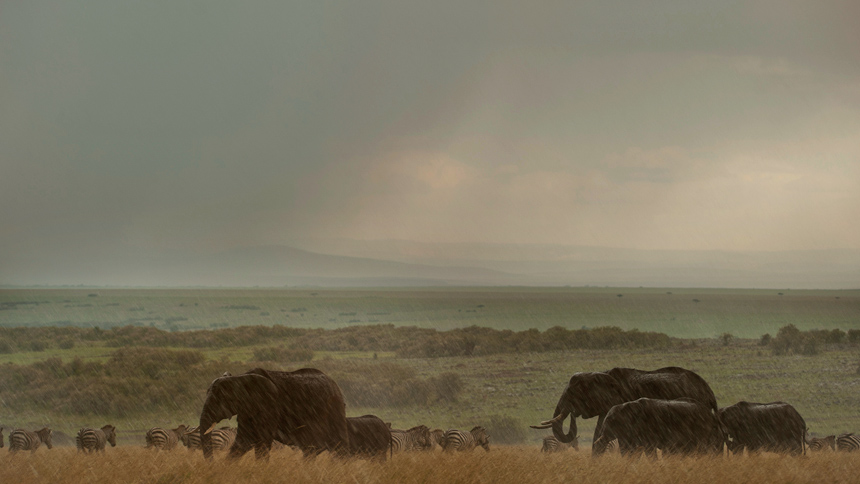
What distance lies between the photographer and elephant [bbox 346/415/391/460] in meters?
15.9

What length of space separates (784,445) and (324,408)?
1107cm

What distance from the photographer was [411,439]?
909 inches

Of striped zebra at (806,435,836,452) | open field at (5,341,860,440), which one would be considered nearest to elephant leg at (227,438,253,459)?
striped zebra at (806,435,836,452)

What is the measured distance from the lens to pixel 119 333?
9481cm

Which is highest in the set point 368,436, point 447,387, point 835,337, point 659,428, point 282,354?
point 659,428

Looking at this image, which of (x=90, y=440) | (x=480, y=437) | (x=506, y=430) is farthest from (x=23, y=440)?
(x=506, y=430)

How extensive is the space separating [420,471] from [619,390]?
640 cm

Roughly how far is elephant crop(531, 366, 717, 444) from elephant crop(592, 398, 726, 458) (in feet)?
5.21

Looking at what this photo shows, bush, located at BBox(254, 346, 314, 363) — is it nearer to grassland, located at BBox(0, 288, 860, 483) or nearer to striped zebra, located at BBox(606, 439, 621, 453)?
grassland, located at BBox(0, 288, 860, 483)

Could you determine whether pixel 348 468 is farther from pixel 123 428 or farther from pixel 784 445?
pixel 123 428

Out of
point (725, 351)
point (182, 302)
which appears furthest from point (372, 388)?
point (182, 302)

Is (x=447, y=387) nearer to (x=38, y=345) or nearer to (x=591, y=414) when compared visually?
(x=591, y=414)

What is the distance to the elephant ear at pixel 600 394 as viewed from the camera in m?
17.4

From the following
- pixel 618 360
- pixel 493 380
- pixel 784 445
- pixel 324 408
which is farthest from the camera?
pixel 618 360
